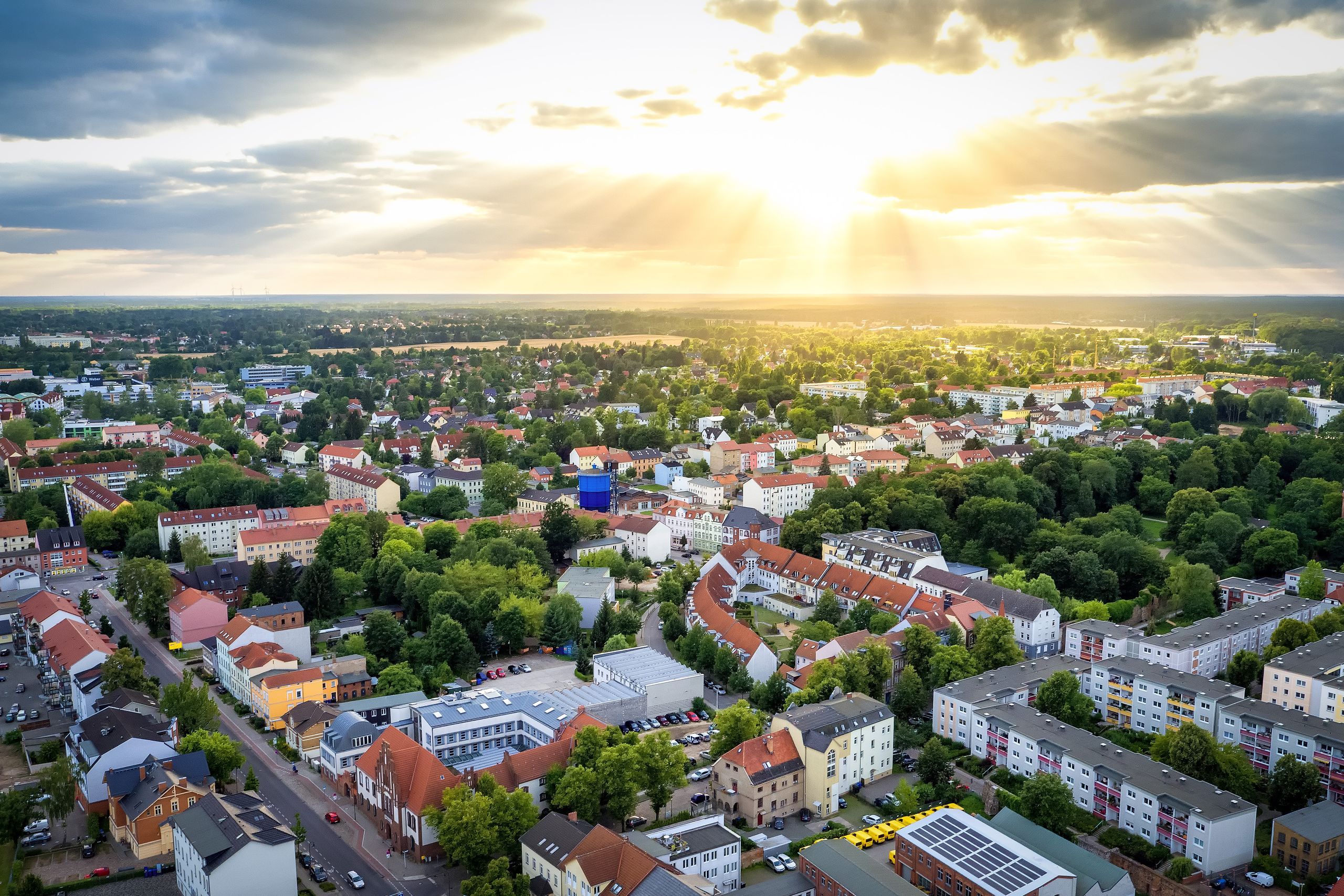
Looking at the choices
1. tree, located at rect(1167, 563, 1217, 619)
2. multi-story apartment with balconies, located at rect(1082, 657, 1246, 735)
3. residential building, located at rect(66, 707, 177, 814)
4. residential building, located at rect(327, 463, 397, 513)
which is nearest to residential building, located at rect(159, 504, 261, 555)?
residential building, located at rect(327, 463, 397, 513)

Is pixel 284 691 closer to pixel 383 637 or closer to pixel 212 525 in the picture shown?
pixel 383 637

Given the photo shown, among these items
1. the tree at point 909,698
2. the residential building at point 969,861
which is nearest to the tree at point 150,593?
the tree at point 909,698

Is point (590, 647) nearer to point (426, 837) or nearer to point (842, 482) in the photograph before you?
point (426, 837)

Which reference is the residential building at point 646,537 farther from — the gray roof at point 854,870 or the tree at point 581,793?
the gray roof at point 854,870

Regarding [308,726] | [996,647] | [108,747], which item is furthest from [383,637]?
[996,647]

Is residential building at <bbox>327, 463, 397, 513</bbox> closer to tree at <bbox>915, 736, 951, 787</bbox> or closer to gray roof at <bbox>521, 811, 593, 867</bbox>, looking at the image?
gray roof at <bbox>521, 811, 593, 867</bbox>

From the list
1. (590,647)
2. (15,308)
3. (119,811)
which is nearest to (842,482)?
(590,647)
